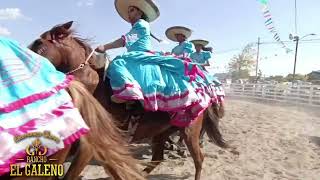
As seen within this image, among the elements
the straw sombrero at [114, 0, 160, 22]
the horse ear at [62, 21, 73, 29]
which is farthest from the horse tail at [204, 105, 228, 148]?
the horse ear at [62, 21, 73, 29]

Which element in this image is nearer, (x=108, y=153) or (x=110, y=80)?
(x=108, y=153)

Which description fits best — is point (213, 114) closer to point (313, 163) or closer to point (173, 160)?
point (173, 160)

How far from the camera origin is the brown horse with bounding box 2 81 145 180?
2221 millimetres

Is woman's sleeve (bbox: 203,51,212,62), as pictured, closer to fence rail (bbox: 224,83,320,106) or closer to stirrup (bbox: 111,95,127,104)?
stirrup (bbox: 111,95,127,104)

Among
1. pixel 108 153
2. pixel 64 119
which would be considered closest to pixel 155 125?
pixel 108 153

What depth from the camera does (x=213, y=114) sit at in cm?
609

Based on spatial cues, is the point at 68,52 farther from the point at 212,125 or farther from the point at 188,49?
the point at 212,125

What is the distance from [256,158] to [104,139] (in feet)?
15.8

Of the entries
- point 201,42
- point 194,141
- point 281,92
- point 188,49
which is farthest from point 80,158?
point 281,92

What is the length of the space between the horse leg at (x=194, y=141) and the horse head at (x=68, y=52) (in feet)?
5.67

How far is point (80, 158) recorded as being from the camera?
7.24 feet

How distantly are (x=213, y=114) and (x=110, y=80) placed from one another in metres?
2.52

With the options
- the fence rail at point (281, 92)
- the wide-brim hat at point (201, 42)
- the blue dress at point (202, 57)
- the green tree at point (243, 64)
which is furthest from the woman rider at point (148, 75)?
the green tree at point (243, 64)

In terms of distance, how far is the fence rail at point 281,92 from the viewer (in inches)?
720
